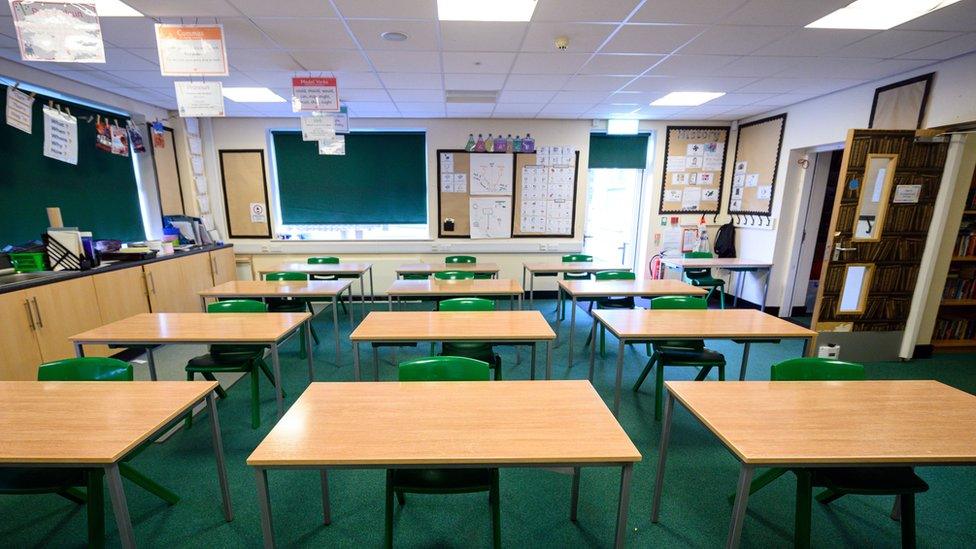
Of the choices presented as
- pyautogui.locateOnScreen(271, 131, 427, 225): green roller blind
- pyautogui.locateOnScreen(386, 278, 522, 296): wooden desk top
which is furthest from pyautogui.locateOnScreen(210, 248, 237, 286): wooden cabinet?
pyautogui.locateOnScreen(386, 278, 522, 296): wooden desk top

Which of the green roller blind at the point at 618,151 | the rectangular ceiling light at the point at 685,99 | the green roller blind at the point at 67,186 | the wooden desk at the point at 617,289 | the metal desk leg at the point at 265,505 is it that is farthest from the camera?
the green roller blind at the point at 618,151

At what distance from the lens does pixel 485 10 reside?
2.40m

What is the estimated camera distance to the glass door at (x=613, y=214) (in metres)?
6.08

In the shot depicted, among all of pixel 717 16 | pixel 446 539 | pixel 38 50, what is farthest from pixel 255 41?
pixel 446 539

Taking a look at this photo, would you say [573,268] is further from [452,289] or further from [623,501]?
[623,501]

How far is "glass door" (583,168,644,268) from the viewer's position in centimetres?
608

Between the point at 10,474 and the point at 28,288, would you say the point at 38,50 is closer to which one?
the point at 28,288

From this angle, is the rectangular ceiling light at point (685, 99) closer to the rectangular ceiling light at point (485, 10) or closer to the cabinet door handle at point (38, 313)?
the rectangular ceiling light at point (485, 10)

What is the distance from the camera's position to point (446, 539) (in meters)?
1.73

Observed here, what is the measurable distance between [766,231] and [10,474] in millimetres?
6796

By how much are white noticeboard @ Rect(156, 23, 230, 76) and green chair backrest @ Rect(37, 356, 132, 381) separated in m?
1.79

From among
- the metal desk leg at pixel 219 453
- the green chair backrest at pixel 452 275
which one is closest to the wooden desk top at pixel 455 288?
the green chair backrest at pixel 452 275

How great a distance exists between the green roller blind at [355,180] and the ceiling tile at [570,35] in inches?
123

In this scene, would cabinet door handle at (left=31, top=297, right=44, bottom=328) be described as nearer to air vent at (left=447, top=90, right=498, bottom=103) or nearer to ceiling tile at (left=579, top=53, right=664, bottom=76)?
air vent at (left=447, top=90, right=498, bottom=103)
